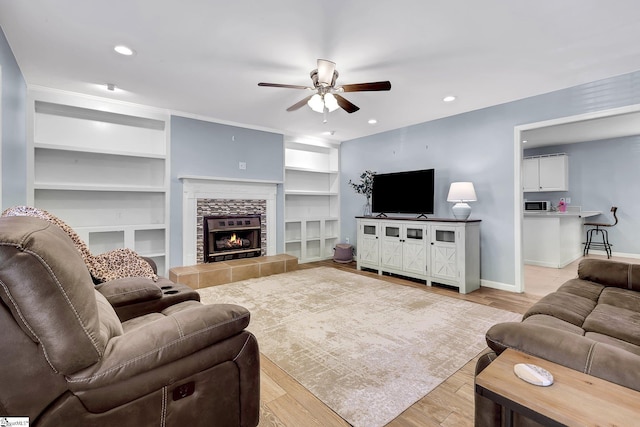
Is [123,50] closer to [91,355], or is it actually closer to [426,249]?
[91,355]

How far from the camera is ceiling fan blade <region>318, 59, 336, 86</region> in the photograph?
8.27ft

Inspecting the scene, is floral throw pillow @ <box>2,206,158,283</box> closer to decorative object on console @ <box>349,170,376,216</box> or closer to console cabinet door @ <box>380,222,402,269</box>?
console cabinet door @ <box>380,222,402,269</box>

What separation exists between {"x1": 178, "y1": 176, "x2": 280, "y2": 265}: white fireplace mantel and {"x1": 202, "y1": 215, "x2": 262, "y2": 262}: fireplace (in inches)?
7.5

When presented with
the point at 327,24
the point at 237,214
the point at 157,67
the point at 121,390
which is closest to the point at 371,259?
the point at 237,214

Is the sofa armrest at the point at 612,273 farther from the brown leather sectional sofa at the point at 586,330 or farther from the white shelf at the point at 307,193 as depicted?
the white shelf at the point at 307,193

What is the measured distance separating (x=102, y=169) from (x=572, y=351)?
5108mm

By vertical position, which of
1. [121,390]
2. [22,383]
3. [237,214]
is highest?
[237,214]

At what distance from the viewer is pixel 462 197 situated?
404 centimetres

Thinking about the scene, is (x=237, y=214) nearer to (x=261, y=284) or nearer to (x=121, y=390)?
(x=261, y=284)

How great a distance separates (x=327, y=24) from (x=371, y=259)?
146 inches

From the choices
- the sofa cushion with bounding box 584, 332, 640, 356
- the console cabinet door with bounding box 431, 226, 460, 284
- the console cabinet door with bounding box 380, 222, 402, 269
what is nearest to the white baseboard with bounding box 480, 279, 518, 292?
the console cabinet door with bounding box 431, 226, 460, 284

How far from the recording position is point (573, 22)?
222 centimetres

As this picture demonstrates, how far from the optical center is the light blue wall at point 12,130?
2.36 meters

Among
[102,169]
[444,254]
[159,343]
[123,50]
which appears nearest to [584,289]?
[444,254]
